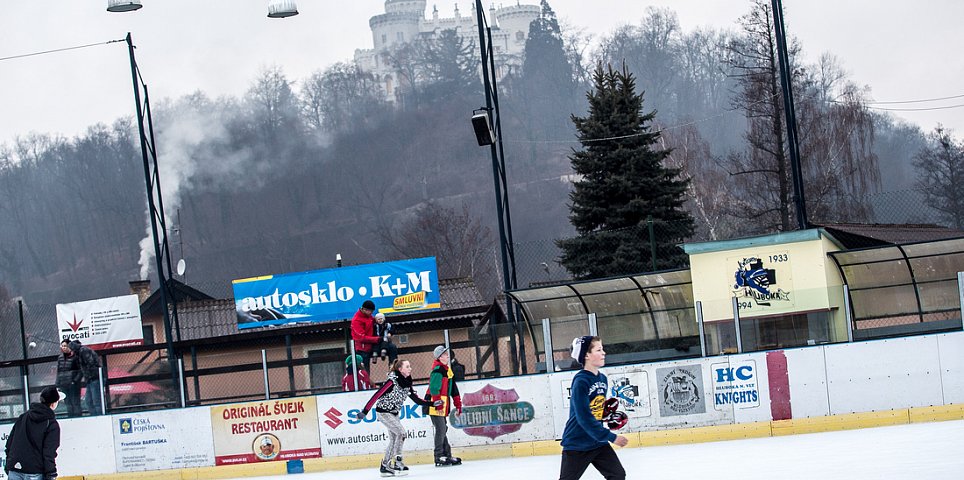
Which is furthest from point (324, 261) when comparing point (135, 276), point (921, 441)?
point (921, 441)

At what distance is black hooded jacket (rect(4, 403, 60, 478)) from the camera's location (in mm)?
13211

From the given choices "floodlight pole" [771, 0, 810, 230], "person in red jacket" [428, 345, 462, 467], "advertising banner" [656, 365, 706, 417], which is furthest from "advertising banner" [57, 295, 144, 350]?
"advertising banner" [656, 365, 706, 417]

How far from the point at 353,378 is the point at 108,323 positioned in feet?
51.1

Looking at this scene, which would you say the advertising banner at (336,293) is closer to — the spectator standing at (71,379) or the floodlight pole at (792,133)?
the floodlight pole at (792,133)

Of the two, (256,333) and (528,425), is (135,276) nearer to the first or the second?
(256,333)

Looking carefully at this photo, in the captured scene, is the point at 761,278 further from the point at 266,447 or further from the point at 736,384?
the point at 266,447

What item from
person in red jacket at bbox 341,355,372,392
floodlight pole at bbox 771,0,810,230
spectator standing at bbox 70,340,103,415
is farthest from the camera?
floodlight pole at bbox 771,0,810,230

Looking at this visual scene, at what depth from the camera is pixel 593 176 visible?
34.8m

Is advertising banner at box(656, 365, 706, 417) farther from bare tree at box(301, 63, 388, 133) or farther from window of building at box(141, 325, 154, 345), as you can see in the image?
bare tree at box(301, 63, 388, 133)

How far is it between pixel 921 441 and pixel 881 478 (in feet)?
11.0

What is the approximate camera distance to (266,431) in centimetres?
2011

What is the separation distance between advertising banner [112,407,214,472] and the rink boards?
0.06ft

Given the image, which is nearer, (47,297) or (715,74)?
(47,297)

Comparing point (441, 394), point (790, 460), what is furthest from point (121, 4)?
point (790, 460)
